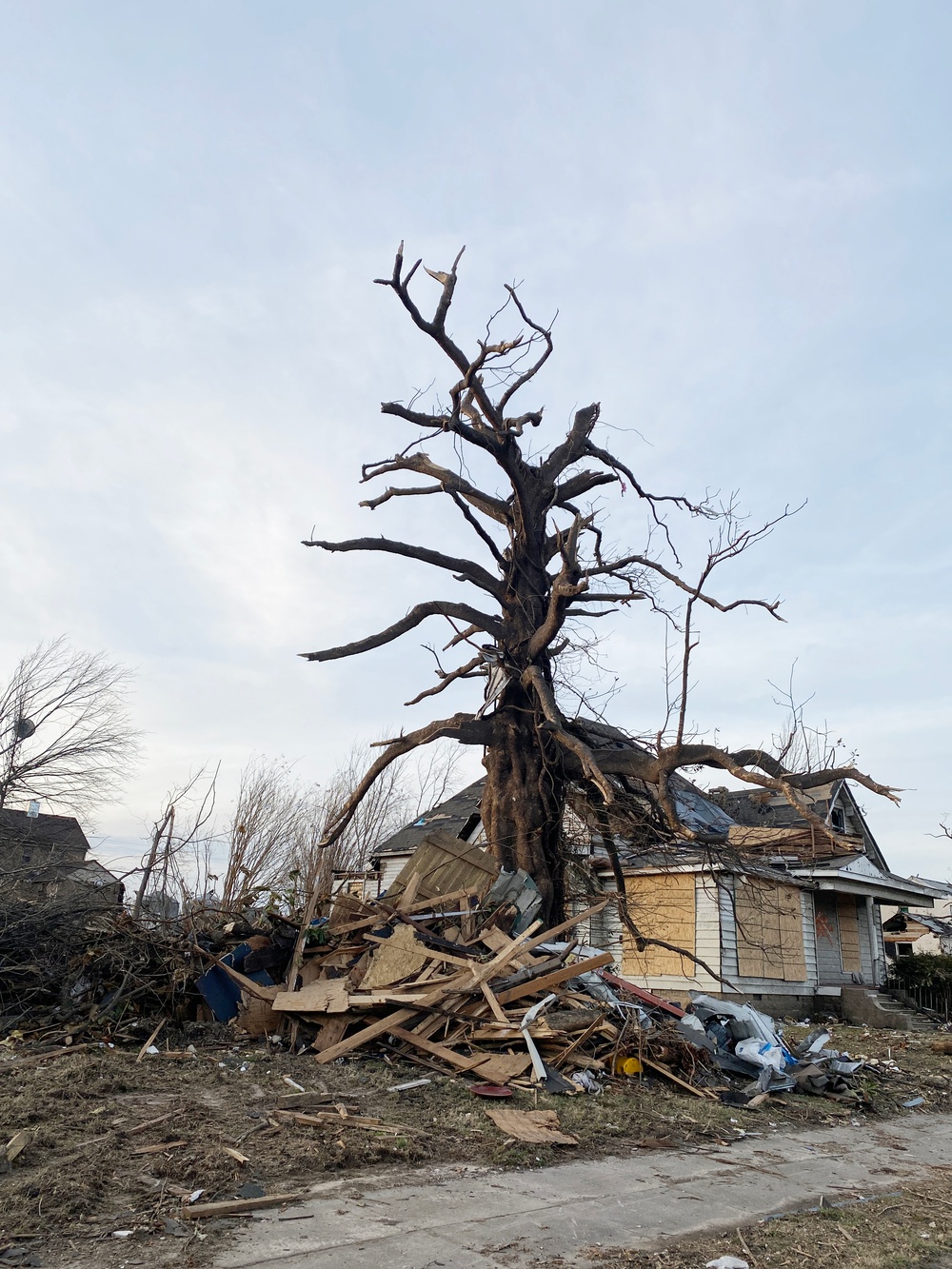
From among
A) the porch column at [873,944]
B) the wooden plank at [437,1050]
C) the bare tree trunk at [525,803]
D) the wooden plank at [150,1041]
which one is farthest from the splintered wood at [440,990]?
the porch column at [873,944]

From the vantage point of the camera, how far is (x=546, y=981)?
8312 mm

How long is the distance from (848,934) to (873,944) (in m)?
0.92

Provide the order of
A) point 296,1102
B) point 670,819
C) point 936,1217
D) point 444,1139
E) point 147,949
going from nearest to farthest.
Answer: point 936,1217 → point 444,1139 → point 296,1102 → point 147,949 → point 670,819

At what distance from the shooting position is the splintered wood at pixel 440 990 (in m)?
7.76

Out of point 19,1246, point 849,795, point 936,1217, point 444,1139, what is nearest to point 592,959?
point 444,1139

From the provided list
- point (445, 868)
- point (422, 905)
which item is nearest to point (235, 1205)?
point (422, 905)

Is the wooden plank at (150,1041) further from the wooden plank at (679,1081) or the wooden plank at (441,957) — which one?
the wooden plank at (679,1081)

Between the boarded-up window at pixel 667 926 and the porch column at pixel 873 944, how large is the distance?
6.28 metres

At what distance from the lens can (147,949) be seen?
30.8 ft

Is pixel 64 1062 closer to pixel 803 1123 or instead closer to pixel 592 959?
pixel 592 959

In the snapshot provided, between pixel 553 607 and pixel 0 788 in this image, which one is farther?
pixel 0 788

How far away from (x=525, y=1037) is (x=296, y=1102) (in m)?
2.08

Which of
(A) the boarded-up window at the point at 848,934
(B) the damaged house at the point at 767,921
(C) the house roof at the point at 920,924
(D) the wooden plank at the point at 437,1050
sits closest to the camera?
(D) the wooden plank at the point at 437,1050

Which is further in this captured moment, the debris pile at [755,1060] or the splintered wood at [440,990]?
the debris pile at [755,1060]
